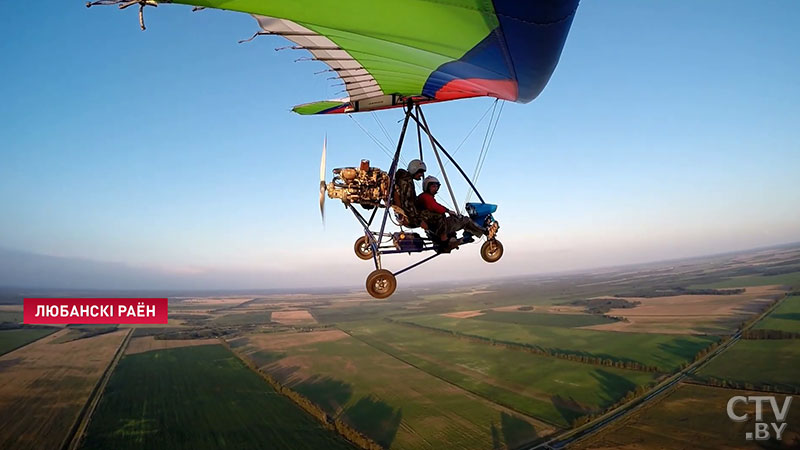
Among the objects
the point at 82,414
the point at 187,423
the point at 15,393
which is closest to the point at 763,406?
the point at 187,423

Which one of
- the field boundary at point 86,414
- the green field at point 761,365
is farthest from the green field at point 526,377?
the field boundary at point 86,414

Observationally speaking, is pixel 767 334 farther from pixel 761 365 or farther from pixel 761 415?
pixel 761 415

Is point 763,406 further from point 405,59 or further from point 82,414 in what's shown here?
point 82,414

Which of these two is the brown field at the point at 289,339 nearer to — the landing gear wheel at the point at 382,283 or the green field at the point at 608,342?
the green field at the point at 608,342

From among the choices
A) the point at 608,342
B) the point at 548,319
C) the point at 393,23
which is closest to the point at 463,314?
the point at 548,319

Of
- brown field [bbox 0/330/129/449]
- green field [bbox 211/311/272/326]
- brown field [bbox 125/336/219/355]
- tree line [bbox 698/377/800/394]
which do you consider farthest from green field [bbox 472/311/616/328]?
brown field [bbox 0/330/129/449]

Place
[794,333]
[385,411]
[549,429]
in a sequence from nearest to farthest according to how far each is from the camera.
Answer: [549,429] → [385,411] → [794,333]
